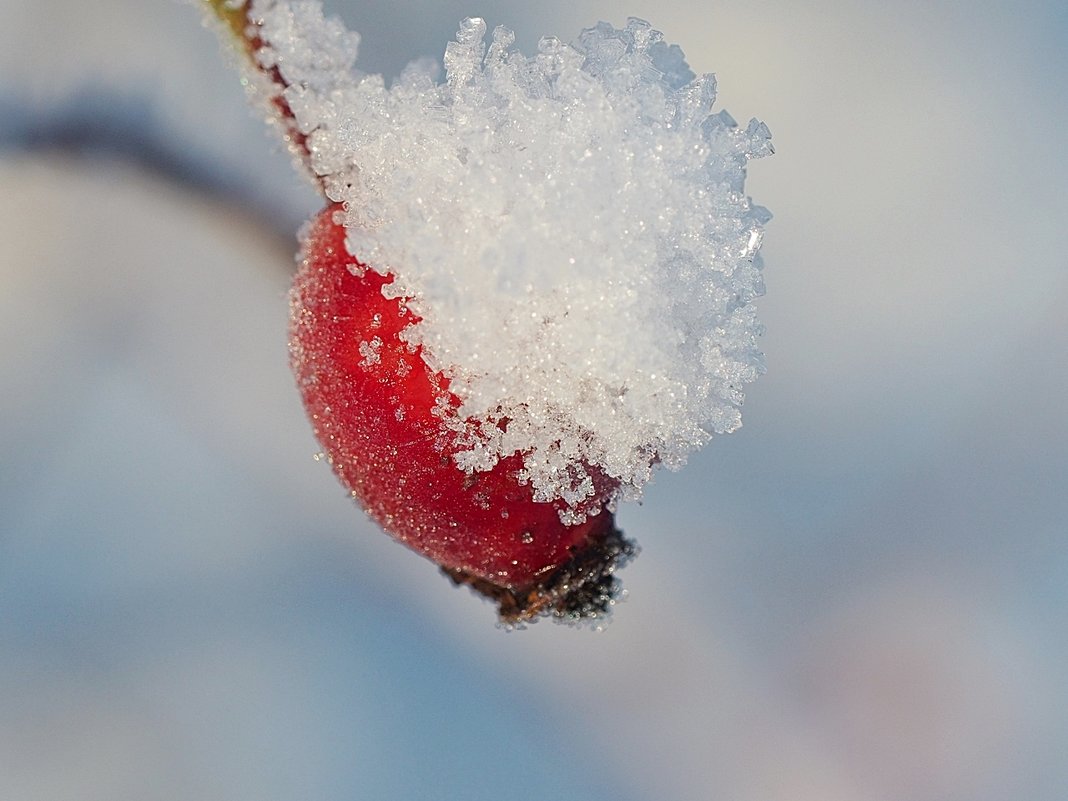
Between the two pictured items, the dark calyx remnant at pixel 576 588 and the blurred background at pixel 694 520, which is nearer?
the dark calyx remnant at pixel 576 588

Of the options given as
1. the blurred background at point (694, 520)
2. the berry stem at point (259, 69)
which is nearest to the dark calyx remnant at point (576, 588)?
the berry stem at point (259, 69)

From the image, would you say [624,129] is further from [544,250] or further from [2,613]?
[2,613]

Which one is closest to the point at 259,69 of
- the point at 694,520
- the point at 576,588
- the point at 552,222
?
the point at 552,222

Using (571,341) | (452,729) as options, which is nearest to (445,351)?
(571,341)

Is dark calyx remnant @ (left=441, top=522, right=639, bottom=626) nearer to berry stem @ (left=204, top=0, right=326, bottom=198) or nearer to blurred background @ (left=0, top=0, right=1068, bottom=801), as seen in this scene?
berry stem @ (left=204, top=0, right=326, bottom=198)

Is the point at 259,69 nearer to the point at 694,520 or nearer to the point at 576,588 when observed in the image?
the point at 576,588

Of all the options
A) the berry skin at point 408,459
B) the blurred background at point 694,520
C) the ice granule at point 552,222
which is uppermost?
the blurred background at point 694,520

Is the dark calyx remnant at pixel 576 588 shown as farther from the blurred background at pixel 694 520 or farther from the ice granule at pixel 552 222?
the blurred background at pixel 694 520
